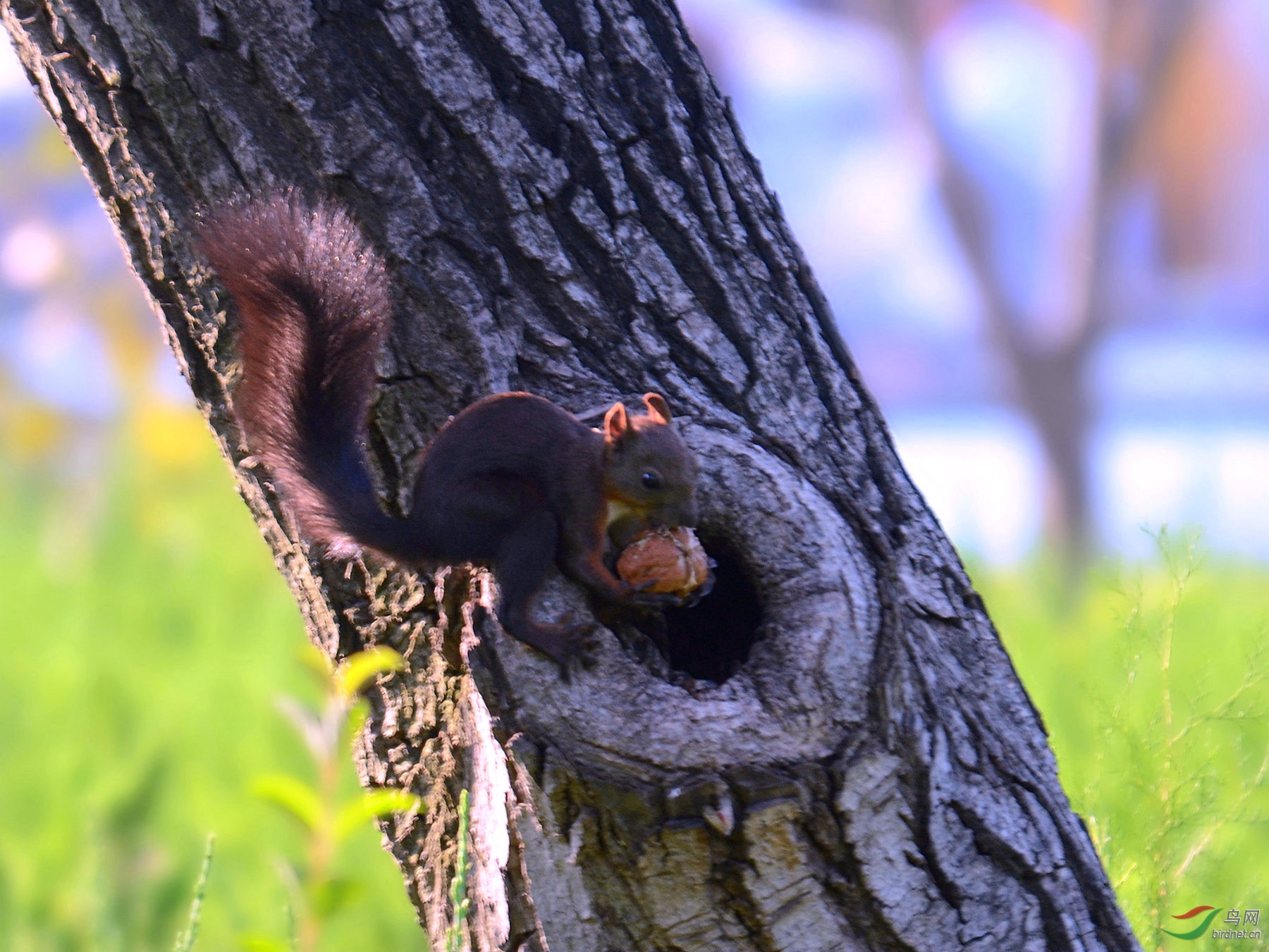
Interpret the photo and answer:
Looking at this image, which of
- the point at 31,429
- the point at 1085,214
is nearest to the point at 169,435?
the point at 31,429

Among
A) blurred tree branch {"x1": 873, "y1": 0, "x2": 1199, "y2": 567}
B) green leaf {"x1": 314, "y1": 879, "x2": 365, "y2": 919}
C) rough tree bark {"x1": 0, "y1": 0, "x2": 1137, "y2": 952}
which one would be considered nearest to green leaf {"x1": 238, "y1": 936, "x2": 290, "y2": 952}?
green leaf {"x1": 314, "y1": 879, "x2": 365, "y2": 919}

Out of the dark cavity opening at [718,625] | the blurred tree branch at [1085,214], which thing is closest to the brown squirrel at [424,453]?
the dark cavity opening at [718,625]

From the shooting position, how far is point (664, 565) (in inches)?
41.1

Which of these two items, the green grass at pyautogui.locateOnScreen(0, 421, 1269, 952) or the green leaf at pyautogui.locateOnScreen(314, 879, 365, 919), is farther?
the green grass at pyautogui.locateOnScreen(0, 421, 1269, 952)

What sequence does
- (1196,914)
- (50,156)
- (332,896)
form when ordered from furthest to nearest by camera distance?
(50,156) < (1196,914) < (332,896)

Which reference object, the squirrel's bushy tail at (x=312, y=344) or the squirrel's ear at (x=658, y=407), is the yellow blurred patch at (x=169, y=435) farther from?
the squirrel's ear at (x=658, y=407)

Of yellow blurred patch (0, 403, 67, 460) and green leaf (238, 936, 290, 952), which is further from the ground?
yellow blurred patch (0, 403, 67, 460)

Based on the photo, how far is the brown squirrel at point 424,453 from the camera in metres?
1.00

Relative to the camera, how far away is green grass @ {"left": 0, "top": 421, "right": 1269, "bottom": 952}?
1.56 meters

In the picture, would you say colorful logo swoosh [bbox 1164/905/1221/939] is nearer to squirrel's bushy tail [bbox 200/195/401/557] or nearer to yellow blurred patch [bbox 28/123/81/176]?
squirrel's bushy tail [bbox 200/195/401/557]

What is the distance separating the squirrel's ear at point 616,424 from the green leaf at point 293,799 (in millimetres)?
642

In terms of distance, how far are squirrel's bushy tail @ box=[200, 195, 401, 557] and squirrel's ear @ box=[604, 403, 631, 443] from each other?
22cm

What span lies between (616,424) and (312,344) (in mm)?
315

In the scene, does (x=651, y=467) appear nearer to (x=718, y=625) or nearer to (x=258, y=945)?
(x=718, y=625)
